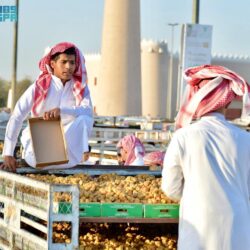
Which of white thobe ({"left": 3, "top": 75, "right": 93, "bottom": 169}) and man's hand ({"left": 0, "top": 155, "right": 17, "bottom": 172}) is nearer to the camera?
man's hand ({"left": 0, "top": 155, "right": 17, "bottom": 172})

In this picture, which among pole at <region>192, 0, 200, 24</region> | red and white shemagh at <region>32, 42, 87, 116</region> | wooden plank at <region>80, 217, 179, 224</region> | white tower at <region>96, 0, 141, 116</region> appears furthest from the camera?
white tower at <region>96, 0, 141, 116</region>

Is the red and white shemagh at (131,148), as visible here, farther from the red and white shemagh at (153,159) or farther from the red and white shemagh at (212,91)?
the red and white shemagh at (212,91)

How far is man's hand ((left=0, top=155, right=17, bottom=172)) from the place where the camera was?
7286 millimetres

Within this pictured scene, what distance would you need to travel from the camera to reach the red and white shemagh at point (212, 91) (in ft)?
17.2

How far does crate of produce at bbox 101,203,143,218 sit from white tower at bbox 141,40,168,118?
2511 inches

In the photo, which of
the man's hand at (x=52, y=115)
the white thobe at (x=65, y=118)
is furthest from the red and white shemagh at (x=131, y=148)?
the man's hand at (x=52, y=115)

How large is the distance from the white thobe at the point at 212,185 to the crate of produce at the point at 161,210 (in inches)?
16.6

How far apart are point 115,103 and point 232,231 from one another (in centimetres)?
4708

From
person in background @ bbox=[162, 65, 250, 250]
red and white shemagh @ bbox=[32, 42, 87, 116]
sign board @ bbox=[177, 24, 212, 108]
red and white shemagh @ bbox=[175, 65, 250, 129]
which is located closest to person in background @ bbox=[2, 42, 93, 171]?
red and white shemagh @ bbox=[32, 42, 87, 116]

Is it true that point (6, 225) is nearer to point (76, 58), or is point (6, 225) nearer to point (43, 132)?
point (43, 132)

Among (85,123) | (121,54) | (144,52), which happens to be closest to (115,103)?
(121,54)

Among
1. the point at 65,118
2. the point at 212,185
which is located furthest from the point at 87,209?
the point at 65,118

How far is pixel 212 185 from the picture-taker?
507 centimetres

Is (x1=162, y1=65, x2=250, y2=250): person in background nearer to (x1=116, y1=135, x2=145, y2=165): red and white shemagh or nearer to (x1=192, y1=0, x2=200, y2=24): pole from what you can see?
(x1=116, y1=135, x2=145, y2=165): red and white shemagh
